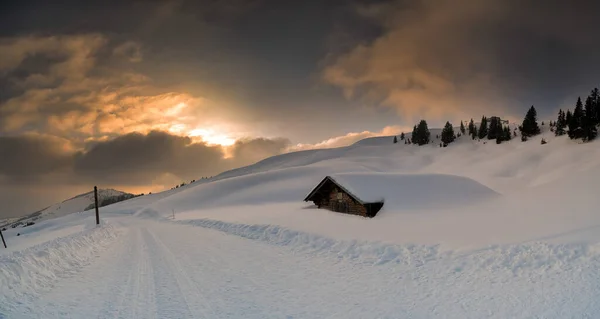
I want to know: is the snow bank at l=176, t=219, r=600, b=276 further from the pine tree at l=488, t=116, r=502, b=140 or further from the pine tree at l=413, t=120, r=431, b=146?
the pine tree at l=413, t=120, r=431, b=146

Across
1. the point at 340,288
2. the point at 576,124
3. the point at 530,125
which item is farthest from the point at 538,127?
the point at 340,288

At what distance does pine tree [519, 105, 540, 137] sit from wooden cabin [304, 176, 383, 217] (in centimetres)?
9438

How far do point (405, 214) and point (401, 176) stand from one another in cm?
1364

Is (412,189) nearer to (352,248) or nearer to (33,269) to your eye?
(352,248)

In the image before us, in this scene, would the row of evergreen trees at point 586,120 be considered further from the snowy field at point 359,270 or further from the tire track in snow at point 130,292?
the tire track in snow at point 130,292

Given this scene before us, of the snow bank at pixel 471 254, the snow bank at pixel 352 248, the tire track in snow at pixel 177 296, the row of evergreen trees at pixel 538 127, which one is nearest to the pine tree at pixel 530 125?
the row of evergreen trees at pixel 538 127

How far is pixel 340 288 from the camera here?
428 inches

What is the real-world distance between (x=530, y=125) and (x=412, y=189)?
305 ft

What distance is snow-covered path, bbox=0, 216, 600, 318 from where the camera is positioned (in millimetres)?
8820

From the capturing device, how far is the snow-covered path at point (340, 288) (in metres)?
8.82

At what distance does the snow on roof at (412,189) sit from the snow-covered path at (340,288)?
54.3ft

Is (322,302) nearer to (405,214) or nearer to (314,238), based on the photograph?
(314,238)

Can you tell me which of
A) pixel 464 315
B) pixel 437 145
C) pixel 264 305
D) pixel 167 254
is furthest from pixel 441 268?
pixel 437 145

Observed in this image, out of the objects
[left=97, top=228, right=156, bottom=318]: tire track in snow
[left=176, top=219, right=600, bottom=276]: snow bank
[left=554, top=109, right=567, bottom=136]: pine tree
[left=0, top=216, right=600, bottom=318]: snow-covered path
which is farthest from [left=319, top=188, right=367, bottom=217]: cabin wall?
[left=554, top=109, right=567, bottom=136]: pine tree
